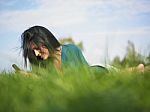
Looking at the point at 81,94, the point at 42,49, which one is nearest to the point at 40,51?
the point at 42,49

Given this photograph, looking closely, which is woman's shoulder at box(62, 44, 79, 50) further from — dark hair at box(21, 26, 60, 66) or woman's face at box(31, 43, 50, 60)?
woman's face at box(31, 43, 50, 60)

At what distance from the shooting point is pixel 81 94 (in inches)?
56.4

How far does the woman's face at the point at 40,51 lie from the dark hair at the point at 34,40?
0.10 feet

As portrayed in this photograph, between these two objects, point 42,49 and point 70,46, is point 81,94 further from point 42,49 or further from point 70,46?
point 70,46

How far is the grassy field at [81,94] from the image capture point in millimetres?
1284

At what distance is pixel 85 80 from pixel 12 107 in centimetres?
37

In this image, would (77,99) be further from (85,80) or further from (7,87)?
(7,87)

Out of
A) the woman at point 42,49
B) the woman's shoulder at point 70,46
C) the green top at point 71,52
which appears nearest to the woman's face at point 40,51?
the woman at point 42,49

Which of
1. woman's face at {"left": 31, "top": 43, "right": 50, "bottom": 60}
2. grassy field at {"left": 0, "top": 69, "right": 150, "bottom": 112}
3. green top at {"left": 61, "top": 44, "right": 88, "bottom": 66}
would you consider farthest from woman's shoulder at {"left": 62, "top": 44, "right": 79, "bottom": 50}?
grassy field at {"left": 0, "top": 69, "right": 150, "bottom": 112}

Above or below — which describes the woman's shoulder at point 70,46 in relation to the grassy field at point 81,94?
above

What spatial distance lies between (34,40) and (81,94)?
185 centimetres

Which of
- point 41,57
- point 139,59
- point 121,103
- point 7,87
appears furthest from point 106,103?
point 41,57

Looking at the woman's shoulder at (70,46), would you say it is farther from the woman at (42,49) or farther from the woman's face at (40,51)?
the woman's face at (40,51)

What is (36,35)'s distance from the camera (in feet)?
10.7
